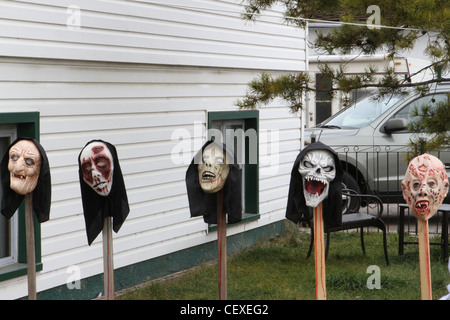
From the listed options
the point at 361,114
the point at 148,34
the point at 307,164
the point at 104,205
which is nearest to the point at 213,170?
the point at 307,164

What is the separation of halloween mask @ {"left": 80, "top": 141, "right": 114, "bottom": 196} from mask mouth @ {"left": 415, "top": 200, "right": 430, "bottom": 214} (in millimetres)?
2054

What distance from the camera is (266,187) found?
35.9ft

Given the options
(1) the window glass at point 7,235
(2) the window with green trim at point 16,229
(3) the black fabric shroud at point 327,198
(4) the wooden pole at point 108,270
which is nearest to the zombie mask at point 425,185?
(3) the black fabric shroud at point 327,198

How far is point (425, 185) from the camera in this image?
5391 millimetres

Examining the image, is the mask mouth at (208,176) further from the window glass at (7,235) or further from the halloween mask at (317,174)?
the window glass at (7,235)

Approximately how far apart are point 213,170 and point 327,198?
0.81 meters

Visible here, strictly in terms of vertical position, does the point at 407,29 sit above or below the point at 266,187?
above

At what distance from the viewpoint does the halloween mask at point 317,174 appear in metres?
5.46

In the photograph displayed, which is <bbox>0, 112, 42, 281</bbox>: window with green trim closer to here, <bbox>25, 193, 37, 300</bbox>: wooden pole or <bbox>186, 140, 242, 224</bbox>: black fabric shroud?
<bbox>25, 193, 37, 300</bbox>: wooden pole

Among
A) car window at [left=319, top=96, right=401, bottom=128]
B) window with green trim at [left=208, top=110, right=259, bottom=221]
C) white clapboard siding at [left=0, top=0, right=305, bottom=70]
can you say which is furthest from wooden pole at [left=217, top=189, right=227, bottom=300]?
car window at [left=319, top=96, right=401, bottom=128]

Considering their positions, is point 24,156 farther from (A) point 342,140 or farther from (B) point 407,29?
(A) point 342,140

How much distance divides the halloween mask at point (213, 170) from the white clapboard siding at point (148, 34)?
2.06 meters

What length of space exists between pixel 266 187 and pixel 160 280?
2783 mm
